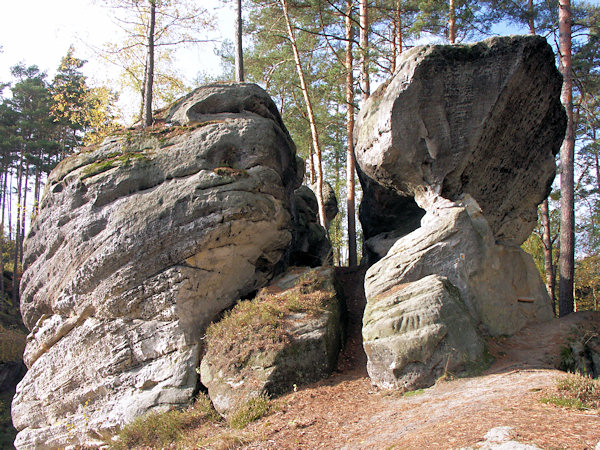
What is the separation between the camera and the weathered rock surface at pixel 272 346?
336 inches

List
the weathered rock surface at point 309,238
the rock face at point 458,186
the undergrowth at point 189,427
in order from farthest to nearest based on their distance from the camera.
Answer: the weathered rock surface at point 309,238 → the rock face at point 458,186 → the undergrowth at point 189,427

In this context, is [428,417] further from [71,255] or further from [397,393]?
[71,255]

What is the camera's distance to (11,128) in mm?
26156

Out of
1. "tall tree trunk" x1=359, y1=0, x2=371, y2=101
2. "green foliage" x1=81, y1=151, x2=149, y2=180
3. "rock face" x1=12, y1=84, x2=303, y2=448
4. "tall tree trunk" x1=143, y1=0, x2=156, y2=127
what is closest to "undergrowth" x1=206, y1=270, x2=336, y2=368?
"rock face" x1=12, y1=84, x2=303, y2=448

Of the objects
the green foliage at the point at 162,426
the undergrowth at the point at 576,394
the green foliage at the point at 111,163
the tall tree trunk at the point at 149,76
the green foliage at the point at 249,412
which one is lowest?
the green foliage at the point at 162,426

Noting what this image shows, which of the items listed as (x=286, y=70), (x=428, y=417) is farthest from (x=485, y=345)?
(x=286, y=70)

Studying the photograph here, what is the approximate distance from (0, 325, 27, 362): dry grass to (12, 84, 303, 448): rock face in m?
8.62

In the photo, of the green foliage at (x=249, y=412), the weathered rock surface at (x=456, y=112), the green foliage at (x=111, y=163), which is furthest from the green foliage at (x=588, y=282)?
the green foliage at (x=111, y=163)

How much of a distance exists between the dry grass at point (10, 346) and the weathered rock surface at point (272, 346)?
1367 cm

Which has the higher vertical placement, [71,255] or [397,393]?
[71,255]

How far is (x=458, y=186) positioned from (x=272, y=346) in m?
5.91

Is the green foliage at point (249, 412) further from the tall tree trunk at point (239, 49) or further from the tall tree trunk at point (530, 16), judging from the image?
the tall tree trunk at point (530, 16)

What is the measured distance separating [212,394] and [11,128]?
25626 mm

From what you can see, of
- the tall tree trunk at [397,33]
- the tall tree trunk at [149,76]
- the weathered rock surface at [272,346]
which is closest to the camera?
the weathered rock surface at [272,346]
